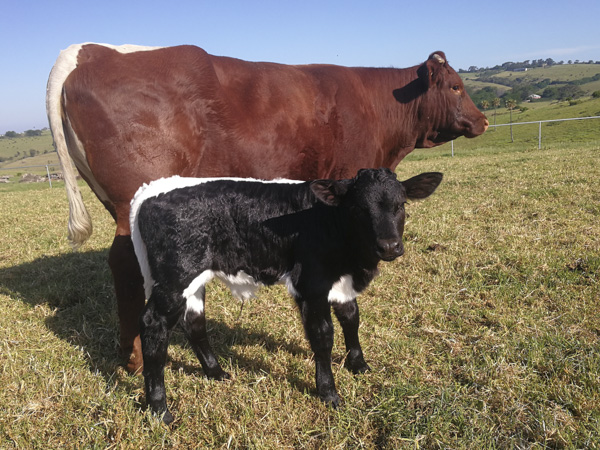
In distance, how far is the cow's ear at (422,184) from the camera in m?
2.67

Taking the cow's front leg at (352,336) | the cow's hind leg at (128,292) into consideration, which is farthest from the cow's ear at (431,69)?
the cow's hind leg at (128,292)

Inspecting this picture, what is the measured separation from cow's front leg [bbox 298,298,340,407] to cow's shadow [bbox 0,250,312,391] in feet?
0.66

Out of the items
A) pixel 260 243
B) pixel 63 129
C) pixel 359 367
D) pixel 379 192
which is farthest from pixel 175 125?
pixel 359 367

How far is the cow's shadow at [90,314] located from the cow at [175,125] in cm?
41

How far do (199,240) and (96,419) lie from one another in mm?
1247

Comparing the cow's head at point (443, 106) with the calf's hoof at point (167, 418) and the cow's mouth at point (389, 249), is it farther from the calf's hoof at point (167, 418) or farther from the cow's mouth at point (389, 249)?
the calf's hoof at point (167, 418)

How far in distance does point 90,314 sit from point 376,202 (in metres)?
3.20

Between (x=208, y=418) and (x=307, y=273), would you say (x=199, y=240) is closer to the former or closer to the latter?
(x=307, y=273)

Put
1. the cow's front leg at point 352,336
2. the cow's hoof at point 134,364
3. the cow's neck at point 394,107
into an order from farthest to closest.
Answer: the cow's neck at point 394,107
the cow's hoof at point 134,364
the cow's front leg at point 352,336

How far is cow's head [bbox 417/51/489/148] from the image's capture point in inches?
189

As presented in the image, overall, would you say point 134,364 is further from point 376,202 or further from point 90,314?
point 376,202

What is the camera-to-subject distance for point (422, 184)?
8.82ft

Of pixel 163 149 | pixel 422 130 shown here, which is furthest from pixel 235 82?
pixel 422 130

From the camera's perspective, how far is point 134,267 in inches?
128
